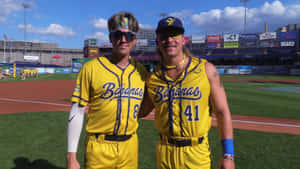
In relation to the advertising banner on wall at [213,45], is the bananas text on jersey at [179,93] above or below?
below

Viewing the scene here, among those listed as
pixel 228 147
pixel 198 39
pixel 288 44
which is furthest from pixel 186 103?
pixel 198 39

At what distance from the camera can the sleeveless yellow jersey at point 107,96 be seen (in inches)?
80.3

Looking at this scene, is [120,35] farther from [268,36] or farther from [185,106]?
[268,36]

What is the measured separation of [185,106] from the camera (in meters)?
1.94

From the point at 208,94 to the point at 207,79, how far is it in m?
0.14

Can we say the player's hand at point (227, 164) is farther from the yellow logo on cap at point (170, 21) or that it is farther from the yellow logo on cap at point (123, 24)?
the yellow logo on cap at point (123, 24)

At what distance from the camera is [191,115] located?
1.93 meters

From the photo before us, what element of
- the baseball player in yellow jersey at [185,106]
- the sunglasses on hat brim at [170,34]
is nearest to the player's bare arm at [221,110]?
the baseball player in yellow jersey at [185,106]

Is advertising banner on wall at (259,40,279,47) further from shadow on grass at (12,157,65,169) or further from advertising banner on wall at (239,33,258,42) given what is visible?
shadow on grass at (12,157,65,169)

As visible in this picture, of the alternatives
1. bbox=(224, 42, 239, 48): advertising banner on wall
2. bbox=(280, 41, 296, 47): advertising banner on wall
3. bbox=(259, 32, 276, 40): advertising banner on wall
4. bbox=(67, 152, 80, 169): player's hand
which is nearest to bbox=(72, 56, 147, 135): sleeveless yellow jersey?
bbox=(67, 152, 80, 169): player's hand

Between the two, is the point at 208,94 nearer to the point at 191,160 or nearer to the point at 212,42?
the point at 191,160

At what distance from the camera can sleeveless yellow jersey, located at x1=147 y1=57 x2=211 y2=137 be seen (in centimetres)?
192

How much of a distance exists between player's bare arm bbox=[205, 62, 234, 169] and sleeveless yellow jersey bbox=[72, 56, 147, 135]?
0.76 m

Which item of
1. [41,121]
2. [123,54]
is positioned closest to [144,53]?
[41,121]
